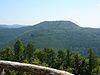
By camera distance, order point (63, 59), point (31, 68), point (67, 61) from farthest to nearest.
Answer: point (63, 59) < point (67, 61) < point (31, 68)

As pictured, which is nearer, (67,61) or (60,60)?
(67,61)

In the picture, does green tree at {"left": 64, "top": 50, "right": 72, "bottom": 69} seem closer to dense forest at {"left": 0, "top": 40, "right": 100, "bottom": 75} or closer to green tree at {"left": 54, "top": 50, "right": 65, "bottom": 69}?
dense forest at {"left": 0, "top": 40, "right": 100, "bottom": 75}

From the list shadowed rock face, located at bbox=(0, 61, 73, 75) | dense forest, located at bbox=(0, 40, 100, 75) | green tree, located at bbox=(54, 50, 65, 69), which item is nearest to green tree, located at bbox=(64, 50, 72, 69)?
dense forest, located at bbox=(0, 40, 100, 75)

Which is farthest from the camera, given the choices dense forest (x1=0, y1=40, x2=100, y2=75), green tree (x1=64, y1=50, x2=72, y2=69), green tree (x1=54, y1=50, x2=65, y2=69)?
green tree (x1=54, y1=50, x2=65, y2=69)

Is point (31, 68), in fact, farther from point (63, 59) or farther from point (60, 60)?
point (63, 59)

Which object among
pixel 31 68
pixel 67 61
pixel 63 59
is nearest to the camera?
pixel 31 68

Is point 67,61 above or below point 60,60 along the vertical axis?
below

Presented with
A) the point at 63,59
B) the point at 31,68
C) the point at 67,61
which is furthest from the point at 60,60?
the point at 31,68

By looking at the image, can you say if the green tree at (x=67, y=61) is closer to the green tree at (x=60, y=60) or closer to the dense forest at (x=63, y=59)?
the dense forest at (x=63, y=59)

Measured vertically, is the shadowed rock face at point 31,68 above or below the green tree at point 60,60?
above

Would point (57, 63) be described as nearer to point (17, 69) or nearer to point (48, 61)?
point (48, 61)

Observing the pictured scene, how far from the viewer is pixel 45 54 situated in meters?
108

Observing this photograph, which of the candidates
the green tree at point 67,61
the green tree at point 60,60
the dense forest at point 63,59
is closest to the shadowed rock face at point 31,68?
the dense forest at point 63,59

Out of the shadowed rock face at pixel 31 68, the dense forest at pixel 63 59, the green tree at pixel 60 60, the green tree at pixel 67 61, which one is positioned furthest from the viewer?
the green tree at pixel 60 60
